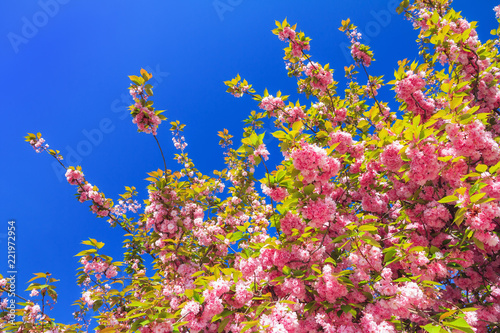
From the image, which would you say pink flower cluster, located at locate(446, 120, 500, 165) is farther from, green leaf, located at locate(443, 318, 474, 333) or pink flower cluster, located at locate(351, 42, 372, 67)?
pink flower cluster, located at locate(351, 42, 372, 67)

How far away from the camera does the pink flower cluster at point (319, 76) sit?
6.07 metres

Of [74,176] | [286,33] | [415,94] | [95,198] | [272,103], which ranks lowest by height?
[415,94]

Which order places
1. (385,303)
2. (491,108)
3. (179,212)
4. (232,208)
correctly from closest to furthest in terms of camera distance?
(385,303) < (491,108) < (179,212) < (232,208)

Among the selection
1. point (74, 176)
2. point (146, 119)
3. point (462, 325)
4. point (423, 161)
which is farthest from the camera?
point (74, 176)

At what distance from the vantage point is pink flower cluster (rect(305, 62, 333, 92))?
6.07 metres

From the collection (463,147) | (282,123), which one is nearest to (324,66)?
(282,123)

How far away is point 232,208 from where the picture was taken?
599 cm

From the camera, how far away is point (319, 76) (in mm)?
6105

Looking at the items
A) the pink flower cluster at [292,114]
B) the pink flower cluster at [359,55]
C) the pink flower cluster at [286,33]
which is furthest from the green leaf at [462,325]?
the pink flower cluster at [359,55]

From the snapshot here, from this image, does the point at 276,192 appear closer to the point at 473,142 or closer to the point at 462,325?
the point at 462,325

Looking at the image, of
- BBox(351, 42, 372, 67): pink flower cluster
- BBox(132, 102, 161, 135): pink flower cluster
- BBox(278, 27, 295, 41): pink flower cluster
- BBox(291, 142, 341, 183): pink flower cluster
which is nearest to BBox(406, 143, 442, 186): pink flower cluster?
BBox(291, 142, 341, 183): pink flower cluster

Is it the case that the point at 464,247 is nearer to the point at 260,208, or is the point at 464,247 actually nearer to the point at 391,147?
the point at 391,147

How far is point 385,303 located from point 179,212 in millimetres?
3903

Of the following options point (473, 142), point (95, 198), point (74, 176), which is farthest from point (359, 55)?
point (74, 176)
